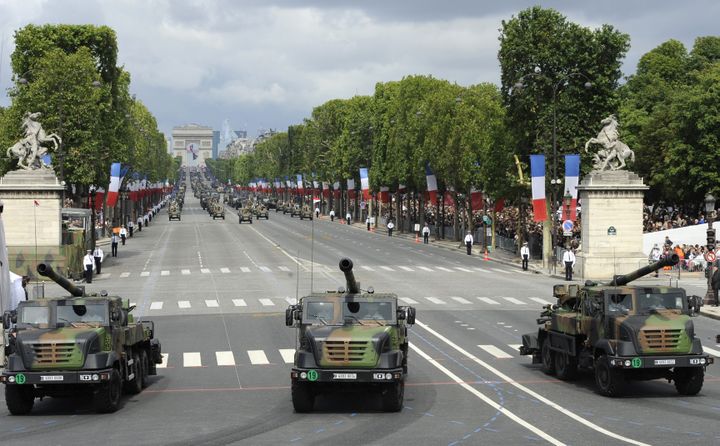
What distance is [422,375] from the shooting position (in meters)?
27.3

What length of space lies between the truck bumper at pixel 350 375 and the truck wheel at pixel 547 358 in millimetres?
6871

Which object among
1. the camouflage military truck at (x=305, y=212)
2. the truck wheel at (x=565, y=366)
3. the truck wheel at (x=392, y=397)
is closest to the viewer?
the truck wheel at (x=392, y=397)

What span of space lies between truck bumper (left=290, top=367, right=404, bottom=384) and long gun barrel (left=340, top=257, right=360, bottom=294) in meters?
1.78

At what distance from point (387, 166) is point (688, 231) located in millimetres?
50993

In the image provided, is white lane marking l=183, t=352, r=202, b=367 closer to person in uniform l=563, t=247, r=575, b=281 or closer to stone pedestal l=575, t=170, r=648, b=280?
person in uniform l=563, t=247, r=575, b=281

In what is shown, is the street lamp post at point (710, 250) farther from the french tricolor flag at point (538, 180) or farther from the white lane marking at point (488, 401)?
the white lane marking at point (488, 401)

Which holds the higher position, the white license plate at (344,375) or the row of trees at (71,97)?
the row of trees at (71,97)

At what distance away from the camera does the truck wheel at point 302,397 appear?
71.0 feet

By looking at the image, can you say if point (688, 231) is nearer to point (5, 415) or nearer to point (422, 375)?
point (422, 375)

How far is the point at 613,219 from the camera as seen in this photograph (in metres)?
60.5

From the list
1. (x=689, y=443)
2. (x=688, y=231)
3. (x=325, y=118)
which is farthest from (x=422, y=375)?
(x=325, y=118)

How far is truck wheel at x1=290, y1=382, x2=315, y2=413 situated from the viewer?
2164cm

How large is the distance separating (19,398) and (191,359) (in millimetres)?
8852

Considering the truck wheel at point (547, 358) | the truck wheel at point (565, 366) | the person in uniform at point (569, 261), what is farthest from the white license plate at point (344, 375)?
the person in uniform at point (569, 261)
